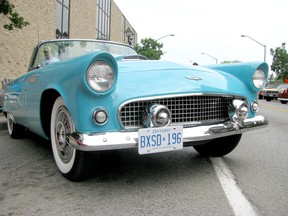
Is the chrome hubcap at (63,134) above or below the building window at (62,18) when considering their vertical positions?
below

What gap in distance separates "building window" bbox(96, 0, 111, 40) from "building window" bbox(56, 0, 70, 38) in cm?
719

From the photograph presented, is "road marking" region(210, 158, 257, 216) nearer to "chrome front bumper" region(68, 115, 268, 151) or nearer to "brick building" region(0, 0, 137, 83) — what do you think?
"chrome front bumper" region(68, 115, 268, 151)

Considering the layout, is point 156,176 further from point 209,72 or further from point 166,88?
point 209,72

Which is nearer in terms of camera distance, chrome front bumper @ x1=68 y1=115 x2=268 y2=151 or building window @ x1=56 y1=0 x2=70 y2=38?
chrome front bumper @ x1=68 y1=115 x2=268 y2=151

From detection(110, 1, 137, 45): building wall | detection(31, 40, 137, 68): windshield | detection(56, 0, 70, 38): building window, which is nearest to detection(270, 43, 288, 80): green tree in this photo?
detection(110, 1, 137, 45): building wall

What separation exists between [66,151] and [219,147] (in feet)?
5.50

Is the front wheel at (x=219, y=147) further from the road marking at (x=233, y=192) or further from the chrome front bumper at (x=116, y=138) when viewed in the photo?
the chrome front bumper at (x=116, y=138)

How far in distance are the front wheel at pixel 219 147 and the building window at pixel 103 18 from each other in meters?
23.7

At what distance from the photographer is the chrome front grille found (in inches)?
101

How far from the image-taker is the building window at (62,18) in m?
17.4

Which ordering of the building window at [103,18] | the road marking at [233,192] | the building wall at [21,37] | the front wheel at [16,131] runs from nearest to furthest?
the road marking at [233,192] → the front wheel at [16,131] → the building wall at [21,37] → the building window at [103,18]

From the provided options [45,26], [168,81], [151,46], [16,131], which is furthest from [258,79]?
[151,46]

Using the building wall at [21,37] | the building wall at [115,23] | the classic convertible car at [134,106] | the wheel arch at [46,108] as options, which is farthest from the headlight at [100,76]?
the building wall at [115,23]

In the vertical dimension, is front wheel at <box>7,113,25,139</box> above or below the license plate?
below
